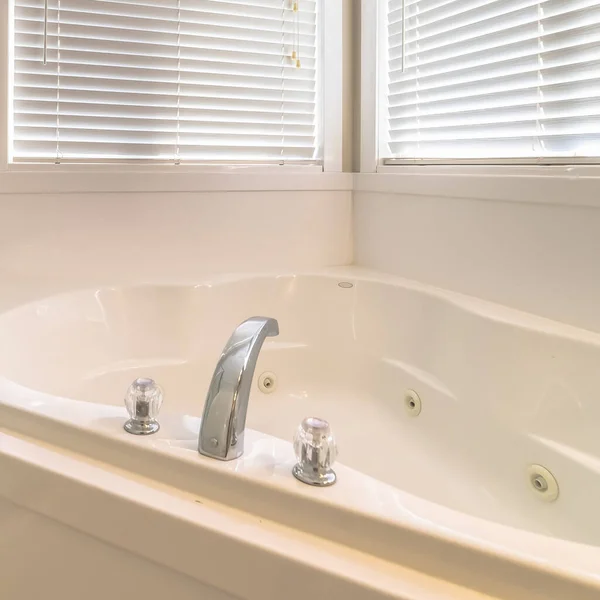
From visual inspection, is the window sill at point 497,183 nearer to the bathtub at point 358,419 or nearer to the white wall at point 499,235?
the white wall at point 499,235

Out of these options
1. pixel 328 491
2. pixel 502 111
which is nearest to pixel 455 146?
pixel 502 111

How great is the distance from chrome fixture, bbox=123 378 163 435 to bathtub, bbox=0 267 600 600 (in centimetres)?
2

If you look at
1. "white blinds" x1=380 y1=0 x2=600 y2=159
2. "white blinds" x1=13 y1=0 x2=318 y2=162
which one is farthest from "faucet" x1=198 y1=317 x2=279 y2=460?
"white blinds" x1=13 y1=0 x2=318 y2=162

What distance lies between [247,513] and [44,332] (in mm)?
899

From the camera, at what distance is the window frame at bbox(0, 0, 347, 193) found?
1.54 m

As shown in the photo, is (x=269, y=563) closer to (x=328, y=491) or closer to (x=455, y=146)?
(x=328, y=491)

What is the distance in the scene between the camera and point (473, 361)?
1.29 m

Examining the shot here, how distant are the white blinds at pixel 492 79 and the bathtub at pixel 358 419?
38cm

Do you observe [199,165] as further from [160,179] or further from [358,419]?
[358,419]

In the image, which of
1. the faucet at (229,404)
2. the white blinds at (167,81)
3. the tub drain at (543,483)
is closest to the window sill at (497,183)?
the white blinds at (167,81)

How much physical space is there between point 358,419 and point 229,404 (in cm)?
93

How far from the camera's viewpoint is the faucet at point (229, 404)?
685mm

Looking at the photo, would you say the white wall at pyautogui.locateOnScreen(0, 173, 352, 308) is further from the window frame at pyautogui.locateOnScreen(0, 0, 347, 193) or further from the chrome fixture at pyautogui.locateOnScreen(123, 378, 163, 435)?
the chrome fixture at pyautogui.locateOnScreen(123, 378, 163, 435)

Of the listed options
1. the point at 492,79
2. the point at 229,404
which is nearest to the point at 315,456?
the point at 229,404
